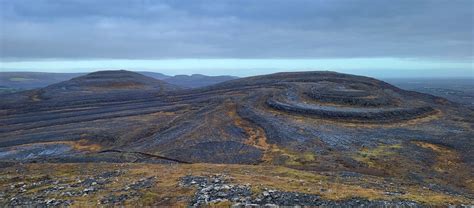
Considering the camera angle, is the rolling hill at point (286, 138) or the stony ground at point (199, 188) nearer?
the stony ground at point (199, 188)

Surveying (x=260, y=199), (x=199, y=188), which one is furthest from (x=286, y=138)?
(x=260, y=199)

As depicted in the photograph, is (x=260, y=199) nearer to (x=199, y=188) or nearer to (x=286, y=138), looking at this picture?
(x=199, y=188)

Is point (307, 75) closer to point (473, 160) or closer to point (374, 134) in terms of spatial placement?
point (374, 134)

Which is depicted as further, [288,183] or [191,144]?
[191,144]

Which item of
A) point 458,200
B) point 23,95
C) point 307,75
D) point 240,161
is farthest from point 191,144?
point 23,95

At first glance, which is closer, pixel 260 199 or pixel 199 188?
pixel 260 199

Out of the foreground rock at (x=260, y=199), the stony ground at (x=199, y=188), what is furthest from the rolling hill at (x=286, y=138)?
the foreground rock at (x=260, y=199)

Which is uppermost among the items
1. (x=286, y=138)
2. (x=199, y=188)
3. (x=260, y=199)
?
(x=260, y=199)

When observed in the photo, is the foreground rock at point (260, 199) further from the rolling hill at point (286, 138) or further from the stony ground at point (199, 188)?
the rolling hill at point (286, 138)
